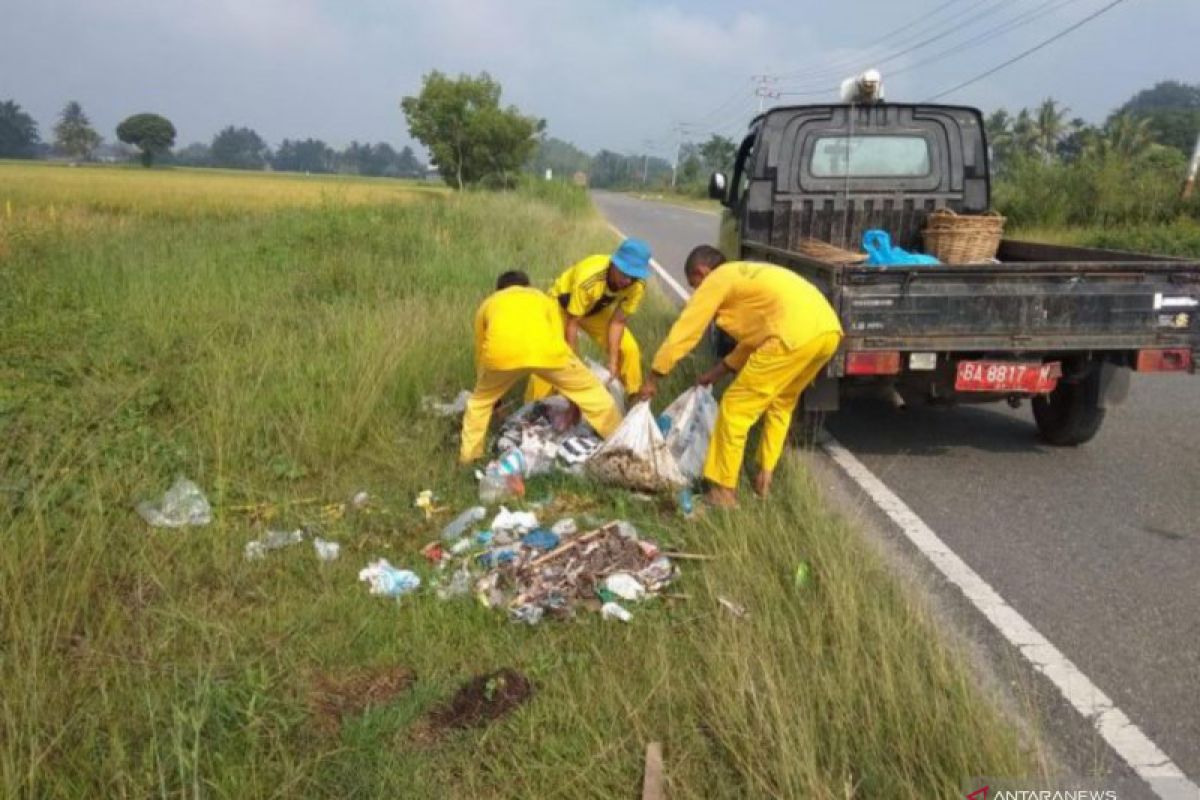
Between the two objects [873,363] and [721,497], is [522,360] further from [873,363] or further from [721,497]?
[873,363]

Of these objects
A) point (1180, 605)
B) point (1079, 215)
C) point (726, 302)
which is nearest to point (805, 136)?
point (726, 302)

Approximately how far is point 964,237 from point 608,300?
114 inches

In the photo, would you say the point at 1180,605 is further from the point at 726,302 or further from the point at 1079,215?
the point at 1079,215

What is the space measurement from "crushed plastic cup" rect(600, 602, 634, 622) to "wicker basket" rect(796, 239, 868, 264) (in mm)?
3560

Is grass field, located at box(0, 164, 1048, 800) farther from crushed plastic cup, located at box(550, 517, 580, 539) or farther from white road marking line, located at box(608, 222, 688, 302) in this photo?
white road marking line, located at box(608, 222, 688, 302)

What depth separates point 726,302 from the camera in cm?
425

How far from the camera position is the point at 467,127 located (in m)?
39.2

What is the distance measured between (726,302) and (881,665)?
210 cm

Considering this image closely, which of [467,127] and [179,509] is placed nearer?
[179,509]

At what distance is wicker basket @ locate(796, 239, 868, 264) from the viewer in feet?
19.6

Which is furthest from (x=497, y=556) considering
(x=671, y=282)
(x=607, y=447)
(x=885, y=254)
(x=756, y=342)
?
(x=671, y=282)

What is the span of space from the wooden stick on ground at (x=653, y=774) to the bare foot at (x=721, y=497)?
182 centimetres

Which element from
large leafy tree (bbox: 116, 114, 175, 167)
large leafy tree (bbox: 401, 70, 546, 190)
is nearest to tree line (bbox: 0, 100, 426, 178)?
large leafy tree (bbox: 116, 114, 175, 167)

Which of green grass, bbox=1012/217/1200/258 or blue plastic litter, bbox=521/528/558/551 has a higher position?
green grass, bbox=1012/217/1200/258
